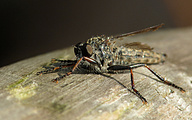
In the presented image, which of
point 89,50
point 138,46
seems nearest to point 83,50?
point 89,50

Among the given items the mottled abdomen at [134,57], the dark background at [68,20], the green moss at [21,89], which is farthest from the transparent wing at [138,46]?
the dark background at [68,20]

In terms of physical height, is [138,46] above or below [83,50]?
below

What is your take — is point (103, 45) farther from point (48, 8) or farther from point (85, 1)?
point (85, 1)

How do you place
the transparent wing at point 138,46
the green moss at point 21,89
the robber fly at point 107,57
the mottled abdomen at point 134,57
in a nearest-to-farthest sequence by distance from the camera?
1. the green moss at point 21,89
2. the robber fly at point 107,57
3. the mottled abdomen at point 134,57
4. the transparent wing at point 138,46

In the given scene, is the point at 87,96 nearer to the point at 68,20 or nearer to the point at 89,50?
the point at 89,50

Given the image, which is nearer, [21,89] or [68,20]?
[21,89]

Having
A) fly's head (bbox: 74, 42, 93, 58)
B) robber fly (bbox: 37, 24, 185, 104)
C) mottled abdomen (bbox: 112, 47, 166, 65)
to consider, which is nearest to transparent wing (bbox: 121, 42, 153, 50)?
robber fly (bbox: 37, 24, 185, 104)

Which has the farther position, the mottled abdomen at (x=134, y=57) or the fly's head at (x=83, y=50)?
the mottled abdomen at (x=134, y=57)

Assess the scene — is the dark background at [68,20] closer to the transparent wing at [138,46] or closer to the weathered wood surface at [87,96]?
the transparent wing at [138,46]
